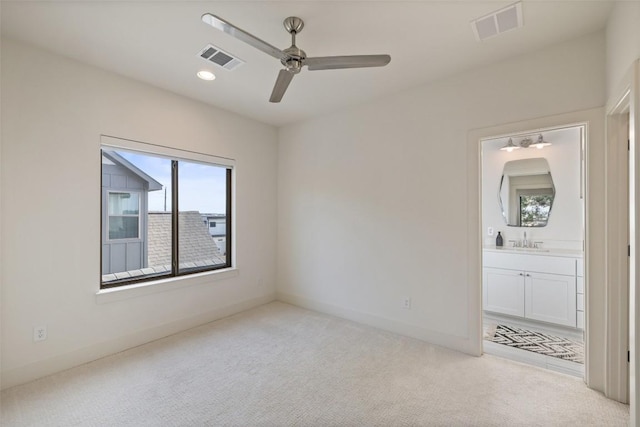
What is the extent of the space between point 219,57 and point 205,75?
42 centimetres

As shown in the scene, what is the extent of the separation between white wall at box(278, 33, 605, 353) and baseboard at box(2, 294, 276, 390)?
1.33 m

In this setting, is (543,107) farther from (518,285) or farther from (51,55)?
(51,55)

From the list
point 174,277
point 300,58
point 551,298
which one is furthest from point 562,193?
point 174,277

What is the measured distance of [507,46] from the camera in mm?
2443

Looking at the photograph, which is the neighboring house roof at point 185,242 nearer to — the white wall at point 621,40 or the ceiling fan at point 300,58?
the ceiling fan at point 300,58

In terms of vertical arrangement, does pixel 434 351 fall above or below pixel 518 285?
below

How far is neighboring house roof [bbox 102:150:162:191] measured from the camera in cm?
301

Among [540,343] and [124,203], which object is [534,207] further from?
[124,203]

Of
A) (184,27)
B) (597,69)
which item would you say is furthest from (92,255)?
(597,69)

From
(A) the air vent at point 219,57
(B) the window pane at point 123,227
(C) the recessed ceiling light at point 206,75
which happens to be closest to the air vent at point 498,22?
(A) the air vent at point 219,57

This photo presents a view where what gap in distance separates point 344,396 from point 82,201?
112 inches

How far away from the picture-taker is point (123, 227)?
123 inches

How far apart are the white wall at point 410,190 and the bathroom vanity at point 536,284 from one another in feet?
4.30

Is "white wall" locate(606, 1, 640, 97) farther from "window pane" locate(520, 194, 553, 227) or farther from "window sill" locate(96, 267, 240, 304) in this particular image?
"window sill" locate(96, 267, 240, 304)
